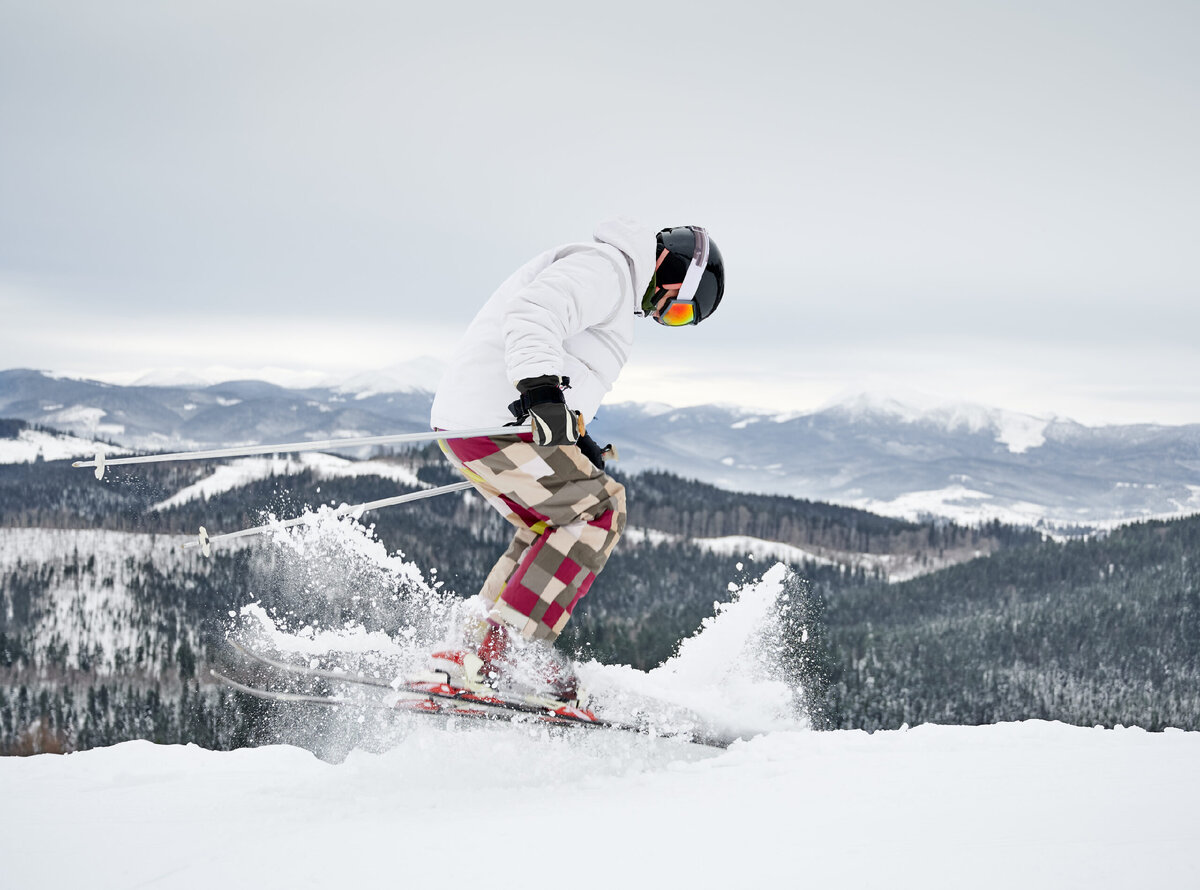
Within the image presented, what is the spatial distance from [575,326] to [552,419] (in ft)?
1.41

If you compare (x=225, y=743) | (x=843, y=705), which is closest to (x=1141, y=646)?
(x=843, y=705)

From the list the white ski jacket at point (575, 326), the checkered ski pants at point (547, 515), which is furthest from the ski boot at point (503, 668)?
the white ski jacket at point (575, 326)

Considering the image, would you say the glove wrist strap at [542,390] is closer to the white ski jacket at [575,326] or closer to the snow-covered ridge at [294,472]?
the white ski jacket at [575,326]

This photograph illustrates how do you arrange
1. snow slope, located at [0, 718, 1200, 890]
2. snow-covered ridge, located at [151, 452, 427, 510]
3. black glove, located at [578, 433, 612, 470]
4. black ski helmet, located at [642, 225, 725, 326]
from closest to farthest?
snow slope, located at [0, 718, 1200, 890], black ski helmet, located at [642, 225, 725, 326], black glove, located at [578, 433, 612, 470], snow-covered ridge, located at [151, 452, 427, 510]

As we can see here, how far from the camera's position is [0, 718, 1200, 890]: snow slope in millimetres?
2088

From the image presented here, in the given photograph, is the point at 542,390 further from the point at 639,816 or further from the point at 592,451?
the point at 639,816

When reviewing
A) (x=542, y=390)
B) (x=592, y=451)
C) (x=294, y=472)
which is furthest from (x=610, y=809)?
(x=294, y=472)

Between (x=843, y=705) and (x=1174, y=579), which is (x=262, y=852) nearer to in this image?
(x=843, y=705)

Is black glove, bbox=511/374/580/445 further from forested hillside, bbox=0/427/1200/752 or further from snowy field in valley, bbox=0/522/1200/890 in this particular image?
forested hillside, bbox=0/427/1200/752

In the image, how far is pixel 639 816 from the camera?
8.32 feet

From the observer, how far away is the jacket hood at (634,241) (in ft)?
11.3

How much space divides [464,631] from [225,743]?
6653 centimetres

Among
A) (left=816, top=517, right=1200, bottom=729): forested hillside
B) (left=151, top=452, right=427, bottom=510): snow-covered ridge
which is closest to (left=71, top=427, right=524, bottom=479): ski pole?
(left=816, top=517, right=1200, bottom=729): forested hillside

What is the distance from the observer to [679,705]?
165 inches
